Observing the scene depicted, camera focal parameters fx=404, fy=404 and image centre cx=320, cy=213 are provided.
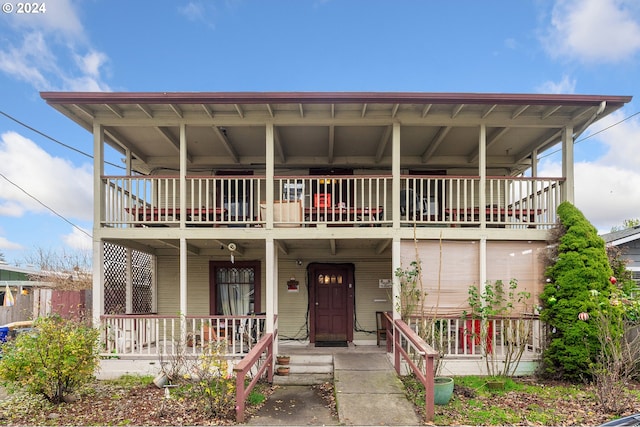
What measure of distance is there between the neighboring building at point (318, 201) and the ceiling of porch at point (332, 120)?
0.12ft

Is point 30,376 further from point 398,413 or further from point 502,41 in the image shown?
point 502,41

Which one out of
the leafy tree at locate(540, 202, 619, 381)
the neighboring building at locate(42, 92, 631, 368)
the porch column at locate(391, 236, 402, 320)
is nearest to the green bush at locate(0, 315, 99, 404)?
the neighboring building at locate(42, 92, 631, 368)

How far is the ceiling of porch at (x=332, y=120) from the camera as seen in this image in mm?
7531

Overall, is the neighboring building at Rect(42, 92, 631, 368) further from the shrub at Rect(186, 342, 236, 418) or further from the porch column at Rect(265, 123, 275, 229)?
the shrub at Rect(186, 342, 236, 418)

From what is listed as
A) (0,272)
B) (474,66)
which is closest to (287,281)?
(474,66)

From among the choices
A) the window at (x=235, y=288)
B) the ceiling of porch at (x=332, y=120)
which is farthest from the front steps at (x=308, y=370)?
the ceiling of porch at (x=332, y=120)

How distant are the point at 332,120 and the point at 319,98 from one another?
81 cm

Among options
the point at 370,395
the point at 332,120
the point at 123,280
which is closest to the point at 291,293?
the point at 123,280

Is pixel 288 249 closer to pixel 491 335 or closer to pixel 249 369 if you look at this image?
pixel 249 369

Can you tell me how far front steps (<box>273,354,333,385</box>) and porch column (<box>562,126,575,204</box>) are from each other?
6.05 meters

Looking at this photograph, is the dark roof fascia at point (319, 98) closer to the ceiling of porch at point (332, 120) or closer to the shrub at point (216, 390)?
the ceiling of porch at point (332, 120)

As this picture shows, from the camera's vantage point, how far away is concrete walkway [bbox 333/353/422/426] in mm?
5629

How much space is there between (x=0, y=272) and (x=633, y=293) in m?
24.9

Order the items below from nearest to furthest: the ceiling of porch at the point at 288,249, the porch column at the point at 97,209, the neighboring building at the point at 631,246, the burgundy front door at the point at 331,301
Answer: the porch column at the point at 97,209, the ceiling of porch at the point at 288,249, the burgundy front door at the point at 331,301, the neighboring building at the point at 631,246
